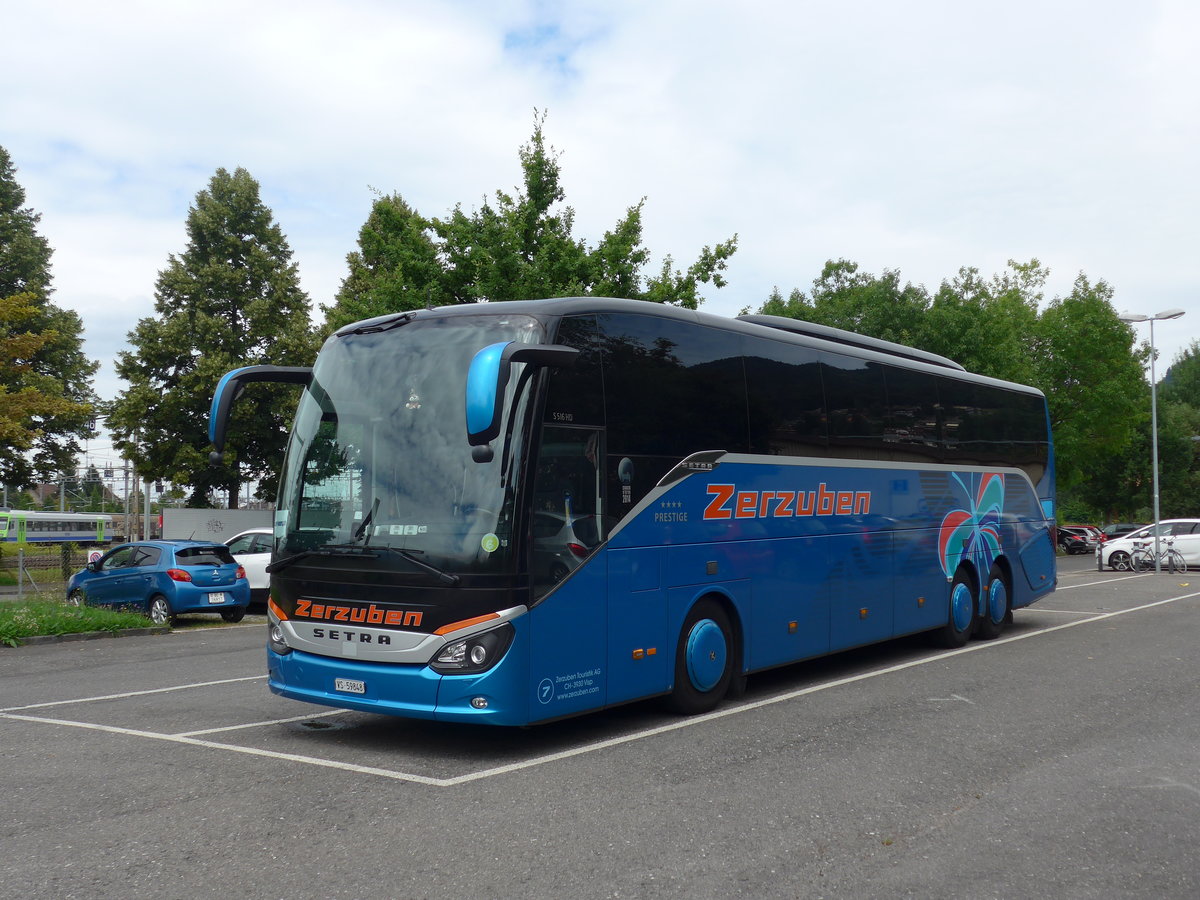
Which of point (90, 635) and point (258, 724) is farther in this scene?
point (90, 635)

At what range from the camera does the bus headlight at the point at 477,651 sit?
291 inches

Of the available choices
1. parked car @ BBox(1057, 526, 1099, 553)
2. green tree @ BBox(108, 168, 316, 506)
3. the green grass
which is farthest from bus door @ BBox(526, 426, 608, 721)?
parked car @ BBox(1057, 526, 1099, 553)

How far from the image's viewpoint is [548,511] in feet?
25.4

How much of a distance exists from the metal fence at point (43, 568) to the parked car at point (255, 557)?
4.85 metres

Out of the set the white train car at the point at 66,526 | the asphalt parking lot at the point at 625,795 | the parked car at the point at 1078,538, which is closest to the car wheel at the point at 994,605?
the asphalt parking lot at the point at 625,795

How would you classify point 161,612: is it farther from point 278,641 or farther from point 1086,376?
point 1086,376

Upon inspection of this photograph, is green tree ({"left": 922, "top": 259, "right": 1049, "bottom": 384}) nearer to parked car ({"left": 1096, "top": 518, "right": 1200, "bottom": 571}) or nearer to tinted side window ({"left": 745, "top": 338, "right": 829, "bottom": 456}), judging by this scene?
parked car ({"left": 1096, "top": 518, "right": 1200, "bottom": 571})

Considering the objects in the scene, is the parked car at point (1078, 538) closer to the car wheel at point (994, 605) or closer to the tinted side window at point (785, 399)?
the car wheel at point (994, 605)

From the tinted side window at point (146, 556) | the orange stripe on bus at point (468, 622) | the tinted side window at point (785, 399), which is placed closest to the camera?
the orange stripe on bus at point (468, 622)

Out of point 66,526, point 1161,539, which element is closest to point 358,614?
point 1161,539

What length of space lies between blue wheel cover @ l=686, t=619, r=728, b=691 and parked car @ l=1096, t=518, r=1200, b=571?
30.5 m

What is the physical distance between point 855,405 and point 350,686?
6.52 meters

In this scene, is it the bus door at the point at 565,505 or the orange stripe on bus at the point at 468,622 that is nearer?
the orange stripe on bus at the point at 468,622

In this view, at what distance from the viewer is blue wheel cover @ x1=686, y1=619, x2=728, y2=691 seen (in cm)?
924
